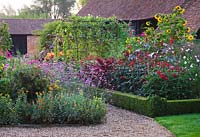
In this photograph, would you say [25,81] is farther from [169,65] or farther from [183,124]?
[169,65]

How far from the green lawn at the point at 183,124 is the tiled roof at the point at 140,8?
897 centimetres

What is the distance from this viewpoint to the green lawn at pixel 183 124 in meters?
7.56

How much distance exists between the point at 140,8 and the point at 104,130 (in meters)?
16.7

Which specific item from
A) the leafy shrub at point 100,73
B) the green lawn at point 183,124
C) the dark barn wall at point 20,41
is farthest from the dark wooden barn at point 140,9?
the dark barn wall at point 20,41

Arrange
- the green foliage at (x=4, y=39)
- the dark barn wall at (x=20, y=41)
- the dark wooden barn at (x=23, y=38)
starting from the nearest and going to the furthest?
1. the green foliage at (x=4, y=39)
2. the dark wooden barn at (x=23, y=38)
3. the dark barn wall at (x=20, y=41)

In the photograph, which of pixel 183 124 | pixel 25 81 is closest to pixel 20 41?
pixel 25 81

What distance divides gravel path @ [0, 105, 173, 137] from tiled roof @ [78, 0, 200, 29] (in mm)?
9844

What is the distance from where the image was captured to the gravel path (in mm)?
7422

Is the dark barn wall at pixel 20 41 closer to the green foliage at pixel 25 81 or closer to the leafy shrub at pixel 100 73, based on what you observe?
the leafy shrub at pixel 100 73

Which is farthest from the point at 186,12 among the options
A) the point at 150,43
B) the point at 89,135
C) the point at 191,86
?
the point at 89,135

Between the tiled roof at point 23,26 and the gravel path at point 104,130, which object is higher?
the tiled roof at point 23,26

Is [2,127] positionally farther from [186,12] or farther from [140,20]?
[140,20]

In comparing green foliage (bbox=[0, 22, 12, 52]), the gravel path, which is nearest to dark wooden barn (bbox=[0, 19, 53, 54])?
green foliage (bbox=[0, 22, 12, 52])

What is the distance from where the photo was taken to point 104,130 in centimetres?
786
